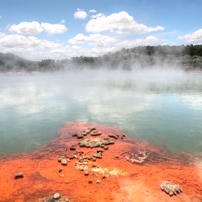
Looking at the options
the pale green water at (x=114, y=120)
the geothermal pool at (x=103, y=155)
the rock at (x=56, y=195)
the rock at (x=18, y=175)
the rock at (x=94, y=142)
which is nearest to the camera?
the rock at (x=56, y=195)

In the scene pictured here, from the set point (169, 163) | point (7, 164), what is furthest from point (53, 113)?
point (169, 163)

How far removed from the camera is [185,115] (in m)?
14.6

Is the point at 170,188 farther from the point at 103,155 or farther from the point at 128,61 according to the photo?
the point at 128,61

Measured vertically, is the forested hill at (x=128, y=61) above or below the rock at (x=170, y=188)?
above

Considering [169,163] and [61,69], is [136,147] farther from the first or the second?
[61,69]

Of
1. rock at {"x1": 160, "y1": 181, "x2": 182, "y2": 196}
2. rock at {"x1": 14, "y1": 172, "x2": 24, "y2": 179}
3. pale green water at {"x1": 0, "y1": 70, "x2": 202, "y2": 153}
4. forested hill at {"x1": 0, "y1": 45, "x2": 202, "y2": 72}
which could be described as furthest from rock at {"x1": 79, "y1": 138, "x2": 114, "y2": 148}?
forested hill at {"x1": 0, "y1": 45, "x2": 202, "y2": 72}

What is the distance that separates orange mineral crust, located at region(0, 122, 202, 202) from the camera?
597 centimetres

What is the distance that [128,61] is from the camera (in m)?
95.9

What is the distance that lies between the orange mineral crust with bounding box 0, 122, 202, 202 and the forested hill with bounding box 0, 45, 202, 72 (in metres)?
64.4

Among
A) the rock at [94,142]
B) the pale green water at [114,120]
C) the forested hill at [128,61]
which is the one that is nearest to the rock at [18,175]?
the pale green water at [114,120]

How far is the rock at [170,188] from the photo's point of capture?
19.6 feet

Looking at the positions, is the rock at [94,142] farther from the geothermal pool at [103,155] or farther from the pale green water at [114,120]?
the pale green water at [114,120]

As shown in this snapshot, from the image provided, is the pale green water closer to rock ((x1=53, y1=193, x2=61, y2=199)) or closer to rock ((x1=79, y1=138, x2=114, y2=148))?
rock ((x1=79, y1=138, x2=114, y2=148))

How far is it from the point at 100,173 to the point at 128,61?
92.7m
